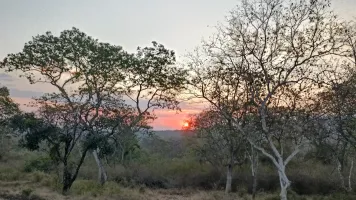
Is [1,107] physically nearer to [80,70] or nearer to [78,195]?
[80,70]

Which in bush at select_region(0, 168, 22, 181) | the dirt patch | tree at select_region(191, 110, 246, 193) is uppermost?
tree at select_region(191, 110, 246, 193)

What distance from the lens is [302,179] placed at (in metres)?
29.7

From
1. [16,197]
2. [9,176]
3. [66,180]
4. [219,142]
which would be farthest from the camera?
[219,142]

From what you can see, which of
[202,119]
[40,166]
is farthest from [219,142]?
[40,166]

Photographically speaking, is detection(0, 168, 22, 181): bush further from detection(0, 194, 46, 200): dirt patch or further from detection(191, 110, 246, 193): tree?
detection(191, 110, 246, 193): tree

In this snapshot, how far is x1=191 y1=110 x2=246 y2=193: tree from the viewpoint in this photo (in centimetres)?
2612

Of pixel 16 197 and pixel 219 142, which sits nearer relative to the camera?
pixel 16 197

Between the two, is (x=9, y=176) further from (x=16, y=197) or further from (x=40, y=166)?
(x=16, y=197)

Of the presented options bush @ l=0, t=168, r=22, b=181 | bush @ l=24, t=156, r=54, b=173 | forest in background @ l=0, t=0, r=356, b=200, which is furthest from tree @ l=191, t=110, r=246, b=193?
bush @ l=0, t=168, r=22, b=181

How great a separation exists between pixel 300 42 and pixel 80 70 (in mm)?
13024

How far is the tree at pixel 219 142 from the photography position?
26.1 meters

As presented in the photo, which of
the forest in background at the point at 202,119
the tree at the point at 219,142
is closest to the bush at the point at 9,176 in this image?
the forest in background at the point at 202,119

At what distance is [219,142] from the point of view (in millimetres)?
30094

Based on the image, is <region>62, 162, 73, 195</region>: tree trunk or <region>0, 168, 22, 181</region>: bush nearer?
<region>62, 162, 73, 195</region>: tree trunk
